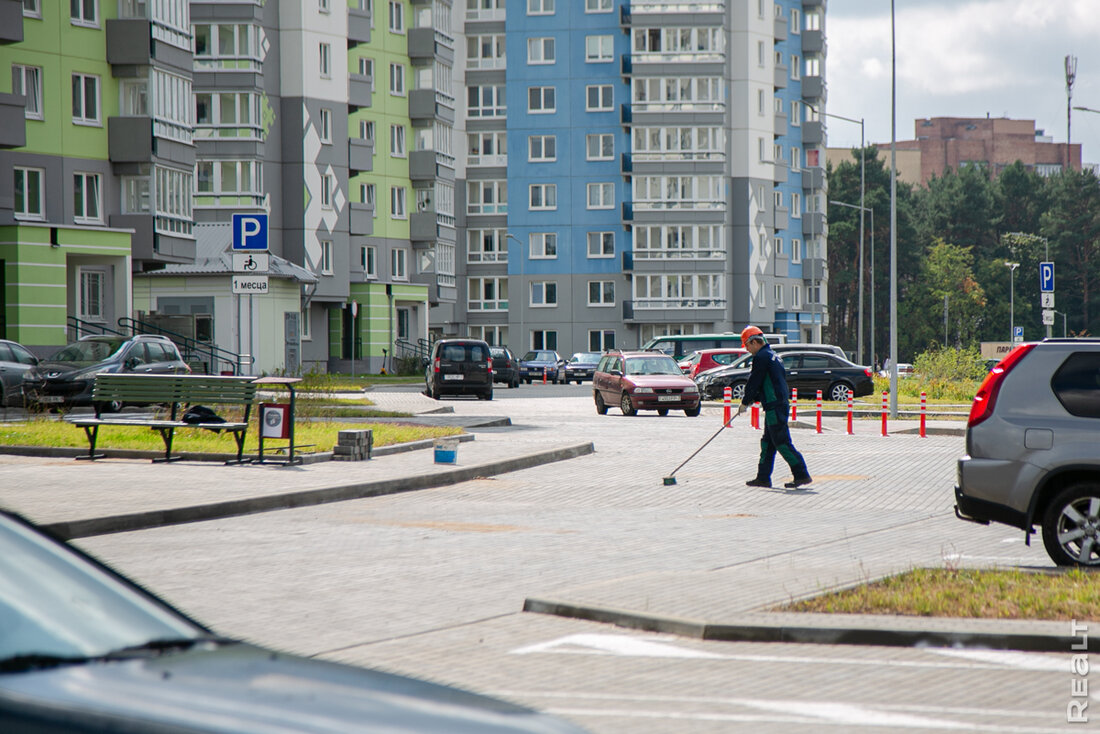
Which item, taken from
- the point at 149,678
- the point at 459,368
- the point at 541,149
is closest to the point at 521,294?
the point at 541,149

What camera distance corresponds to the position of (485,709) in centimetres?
309

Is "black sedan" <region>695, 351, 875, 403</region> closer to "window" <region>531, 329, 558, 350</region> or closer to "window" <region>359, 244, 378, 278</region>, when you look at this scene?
"window" <region>359, 244, 378, 278</region>

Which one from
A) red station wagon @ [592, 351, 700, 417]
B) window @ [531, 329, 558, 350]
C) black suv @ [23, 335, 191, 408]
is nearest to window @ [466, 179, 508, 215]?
window @ [531, 329, 558, 350]

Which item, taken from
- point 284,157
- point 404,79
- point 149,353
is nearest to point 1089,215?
point 404,79

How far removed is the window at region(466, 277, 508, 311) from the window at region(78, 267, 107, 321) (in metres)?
46.2

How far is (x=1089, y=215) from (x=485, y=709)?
402 feet

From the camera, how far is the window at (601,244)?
283 ft

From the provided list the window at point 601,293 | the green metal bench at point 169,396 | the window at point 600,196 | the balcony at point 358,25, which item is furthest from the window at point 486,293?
the green metal bench at point 169,396

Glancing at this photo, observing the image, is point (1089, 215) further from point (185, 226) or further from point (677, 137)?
point (185, 226)

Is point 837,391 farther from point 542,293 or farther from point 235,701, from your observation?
point 542,293

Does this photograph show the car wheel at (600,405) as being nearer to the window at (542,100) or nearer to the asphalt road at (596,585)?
the asphalt road at (596,585)

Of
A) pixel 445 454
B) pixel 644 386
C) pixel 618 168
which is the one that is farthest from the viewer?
pixel 618 168

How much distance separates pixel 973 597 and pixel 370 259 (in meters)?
63.2

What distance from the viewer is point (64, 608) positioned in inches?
131
